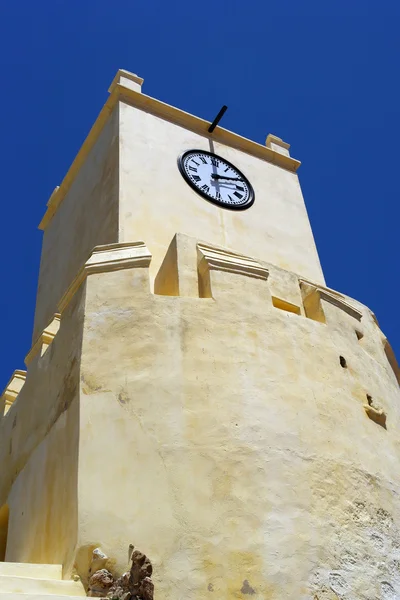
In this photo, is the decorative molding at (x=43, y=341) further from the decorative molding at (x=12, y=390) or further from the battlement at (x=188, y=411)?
the decorative molding at (x=12, y=390)

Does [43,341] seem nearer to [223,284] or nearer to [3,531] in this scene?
[3,531]

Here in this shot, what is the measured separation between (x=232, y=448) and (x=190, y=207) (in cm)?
436

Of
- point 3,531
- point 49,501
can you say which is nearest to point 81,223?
point 3,531

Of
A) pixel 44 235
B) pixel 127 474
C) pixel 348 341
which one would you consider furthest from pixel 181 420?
pixel 44 235

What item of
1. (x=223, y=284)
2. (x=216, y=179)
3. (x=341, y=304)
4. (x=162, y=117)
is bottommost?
(x=223, y=284)

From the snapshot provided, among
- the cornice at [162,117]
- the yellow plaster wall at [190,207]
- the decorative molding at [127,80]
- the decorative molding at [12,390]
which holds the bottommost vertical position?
the decorative molding at [12,390]

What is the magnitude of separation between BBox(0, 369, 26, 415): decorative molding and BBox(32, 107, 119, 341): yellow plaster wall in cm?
85

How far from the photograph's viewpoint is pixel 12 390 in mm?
10055

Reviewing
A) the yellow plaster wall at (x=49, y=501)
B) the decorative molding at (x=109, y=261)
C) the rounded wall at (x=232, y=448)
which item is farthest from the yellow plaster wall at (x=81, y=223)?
the yellow plaster wall at (x=49, y=501)

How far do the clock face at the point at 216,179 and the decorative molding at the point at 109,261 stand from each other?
8.94 feet

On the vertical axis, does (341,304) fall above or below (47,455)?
above

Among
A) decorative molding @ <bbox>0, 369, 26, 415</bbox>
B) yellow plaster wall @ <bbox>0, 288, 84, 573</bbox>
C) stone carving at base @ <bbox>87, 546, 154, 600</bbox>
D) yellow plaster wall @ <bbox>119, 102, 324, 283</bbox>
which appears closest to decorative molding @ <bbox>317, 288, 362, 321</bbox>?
yellow plaster wall @ <bbox>119, 102, 324, 283</bbox>

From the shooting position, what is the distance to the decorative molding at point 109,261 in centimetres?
793

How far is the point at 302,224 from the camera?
38.2ft
